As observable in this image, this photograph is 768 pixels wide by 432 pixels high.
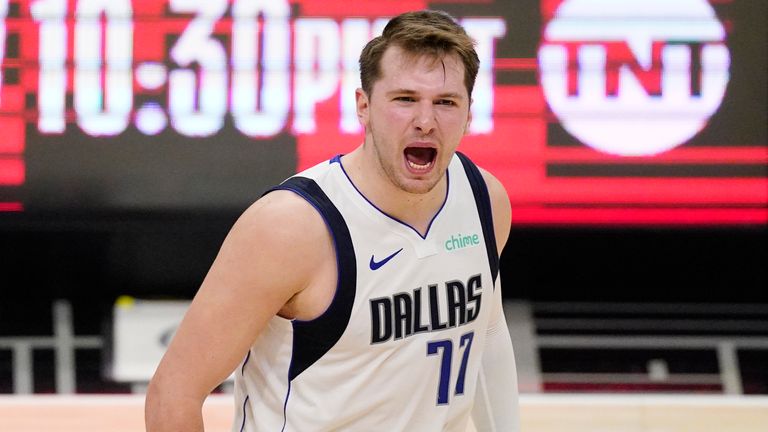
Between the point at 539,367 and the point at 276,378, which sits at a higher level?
the point at 276,378

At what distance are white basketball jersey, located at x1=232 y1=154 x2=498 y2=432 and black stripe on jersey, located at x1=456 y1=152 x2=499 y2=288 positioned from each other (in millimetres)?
64

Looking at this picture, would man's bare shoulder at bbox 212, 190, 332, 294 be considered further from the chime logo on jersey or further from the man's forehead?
the chime logo on jersey

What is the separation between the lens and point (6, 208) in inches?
241

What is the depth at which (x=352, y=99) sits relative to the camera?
605 cm

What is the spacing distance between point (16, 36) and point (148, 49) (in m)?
0.64

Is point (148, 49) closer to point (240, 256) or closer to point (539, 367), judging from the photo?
point (539, 367)

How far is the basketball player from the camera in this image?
2.12 metres

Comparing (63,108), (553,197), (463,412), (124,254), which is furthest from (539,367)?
(463,412)

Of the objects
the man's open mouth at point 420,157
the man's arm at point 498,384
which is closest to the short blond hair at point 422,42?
the man's open mouth at point 420,157

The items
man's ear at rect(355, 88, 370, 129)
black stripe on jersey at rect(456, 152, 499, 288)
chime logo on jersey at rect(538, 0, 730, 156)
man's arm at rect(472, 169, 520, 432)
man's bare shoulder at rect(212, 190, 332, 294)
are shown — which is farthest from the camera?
chime logo on jersey at rect(538, 0, 730, 156)

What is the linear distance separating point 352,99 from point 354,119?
10cm

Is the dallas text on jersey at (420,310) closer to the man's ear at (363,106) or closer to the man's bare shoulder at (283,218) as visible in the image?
the man's bare shoulder at (283,218)

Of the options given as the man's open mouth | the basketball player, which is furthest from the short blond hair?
the man's open mouth

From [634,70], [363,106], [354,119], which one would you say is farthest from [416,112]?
[634,70]
